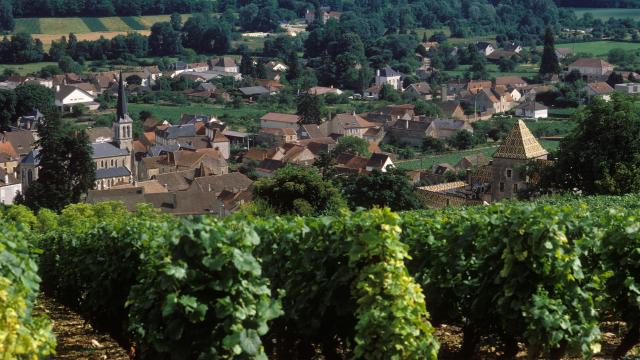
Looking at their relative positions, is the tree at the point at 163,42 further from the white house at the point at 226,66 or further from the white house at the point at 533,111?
the white house at the point at 533,111

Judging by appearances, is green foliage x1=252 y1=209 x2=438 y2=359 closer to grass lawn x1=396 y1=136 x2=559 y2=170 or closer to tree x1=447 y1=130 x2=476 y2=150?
grass lawn x1=396 y1=136 x2=559 y2=170

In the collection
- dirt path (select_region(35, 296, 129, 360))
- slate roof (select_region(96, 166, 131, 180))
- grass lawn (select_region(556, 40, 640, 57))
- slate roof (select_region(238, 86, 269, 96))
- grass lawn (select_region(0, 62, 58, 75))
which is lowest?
grass lawn (select_region(0, 62, 58, 75))

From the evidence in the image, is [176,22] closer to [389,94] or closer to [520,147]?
[389,94]

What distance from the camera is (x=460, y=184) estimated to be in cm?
5338

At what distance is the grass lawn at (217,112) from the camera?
298 feet

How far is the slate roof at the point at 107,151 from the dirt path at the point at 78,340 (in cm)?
5074

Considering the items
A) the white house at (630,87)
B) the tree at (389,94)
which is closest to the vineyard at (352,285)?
the tree at (389,94)

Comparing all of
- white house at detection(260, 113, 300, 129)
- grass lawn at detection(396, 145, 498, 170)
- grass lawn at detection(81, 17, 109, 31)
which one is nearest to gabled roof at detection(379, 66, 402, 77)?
white house at detection(260, 113, 300, 129)

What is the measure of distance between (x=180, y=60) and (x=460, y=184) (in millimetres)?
87254

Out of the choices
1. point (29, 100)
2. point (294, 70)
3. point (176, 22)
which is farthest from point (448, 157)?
point (176, 22)

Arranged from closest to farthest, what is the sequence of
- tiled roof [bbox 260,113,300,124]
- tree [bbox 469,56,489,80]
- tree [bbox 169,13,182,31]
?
tiled roof [bbox 260,113,300,124]
tree [bbox 469,56,489,80]
tree [bbox 169,13,182,31]

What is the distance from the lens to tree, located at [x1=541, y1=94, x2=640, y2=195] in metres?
34.4

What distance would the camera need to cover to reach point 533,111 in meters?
90.9

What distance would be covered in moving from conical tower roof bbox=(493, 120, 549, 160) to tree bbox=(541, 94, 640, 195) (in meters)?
6.16
